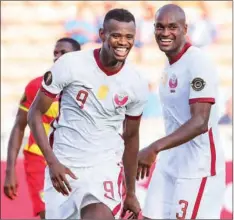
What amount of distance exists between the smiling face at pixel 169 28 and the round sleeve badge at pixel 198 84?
314 millimetres

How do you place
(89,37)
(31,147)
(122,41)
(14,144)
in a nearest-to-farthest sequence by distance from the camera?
(122,41)
(14,144)
(31,147)
(89,37)

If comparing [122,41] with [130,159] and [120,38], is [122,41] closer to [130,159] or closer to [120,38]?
[120,38]

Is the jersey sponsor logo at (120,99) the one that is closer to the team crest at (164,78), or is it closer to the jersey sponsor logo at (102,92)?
the jersey sponsor logo at (102,92)

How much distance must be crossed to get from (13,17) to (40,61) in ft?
2.38

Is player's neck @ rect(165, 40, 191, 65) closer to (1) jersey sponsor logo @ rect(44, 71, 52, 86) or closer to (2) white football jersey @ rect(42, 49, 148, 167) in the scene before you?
(2) white football jersey @ rect(42, 49, 148, 167)

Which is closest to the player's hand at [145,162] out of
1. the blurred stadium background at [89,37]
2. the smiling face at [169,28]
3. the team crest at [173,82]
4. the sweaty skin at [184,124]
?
the sweaty skin at [184,124]

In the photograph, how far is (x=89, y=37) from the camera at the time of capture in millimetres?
11883

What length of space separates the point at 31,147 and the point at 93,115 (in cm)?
229

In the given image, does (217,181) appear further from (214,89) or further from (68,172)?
(68,172)

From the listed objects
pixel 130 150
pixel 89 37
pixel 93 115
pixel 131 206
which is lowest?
pixel 131 206

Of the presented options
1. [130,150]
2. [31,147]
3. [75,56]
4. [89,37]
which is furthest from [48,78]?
[89,37]

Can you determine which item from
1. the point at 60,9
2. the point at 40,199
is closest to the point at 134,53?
the point at 60,9

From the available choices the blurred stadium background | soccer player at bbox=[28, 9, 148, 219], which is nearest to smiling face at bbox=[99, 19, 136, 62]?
soccer player at bbox=[28, 9, 148, 219]

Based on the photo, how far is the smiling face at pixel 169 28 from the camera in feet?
19.7
